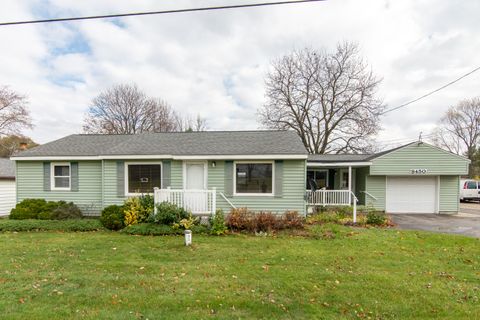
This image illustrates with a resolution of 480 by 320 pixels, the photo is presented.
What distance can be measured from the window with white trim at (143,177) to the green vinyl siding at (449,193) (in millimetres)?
14891

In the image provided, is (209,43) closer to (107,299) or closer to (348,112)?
(107,299)

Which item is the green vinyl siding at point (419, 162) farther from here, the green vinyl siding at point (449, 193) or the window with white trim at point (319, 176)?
the window with white trim at point (319, 176)

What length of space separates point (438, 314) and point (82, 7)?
369 inches

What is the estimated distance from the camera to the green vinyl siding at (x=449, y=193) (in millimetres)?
14195

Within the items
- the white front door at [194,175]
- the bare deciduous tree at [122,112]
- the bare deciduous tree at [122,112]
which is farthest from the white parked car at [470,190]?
the bare deciduous tree at [122,112]

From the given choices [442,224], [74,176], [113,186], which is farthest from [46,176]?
[442,224]

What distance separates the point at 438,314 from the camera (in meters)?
3.57

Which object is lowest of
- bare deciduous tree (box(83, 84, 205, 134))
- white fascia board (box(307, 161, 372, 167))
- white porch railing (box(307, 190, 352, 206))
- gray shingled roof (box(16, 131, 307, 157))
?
white porch railing (box(307, 190, 352, 206))

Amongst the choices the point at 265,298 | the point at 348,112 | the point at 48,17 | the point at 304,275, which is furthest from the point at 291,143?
the point at 348,112

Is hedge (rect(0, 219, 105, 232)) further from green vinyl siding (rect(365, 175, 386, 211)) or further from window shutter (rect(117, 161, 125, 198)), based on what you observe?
green vinyl siding (rect(365, 175, 386, 211))

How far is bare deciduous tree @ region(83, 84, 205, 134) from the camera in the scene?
1169 inches

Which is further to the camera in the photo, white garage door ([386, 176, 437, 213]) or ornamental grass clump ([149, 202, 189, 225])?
white garage door ([386, 176, 437, 213])

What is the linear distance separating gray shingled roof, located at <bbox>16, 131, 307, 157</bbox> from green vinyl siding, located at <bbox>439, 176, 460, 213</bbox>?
8790 millimetres

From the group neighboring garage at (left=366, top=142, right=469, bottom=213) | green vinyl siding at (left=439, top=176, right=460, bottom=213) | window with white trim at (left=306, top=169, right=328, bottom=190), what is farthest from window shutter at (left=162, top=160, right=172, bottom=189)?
green vinyl siding at (left=439, top=176, right=460, bottom=213)
